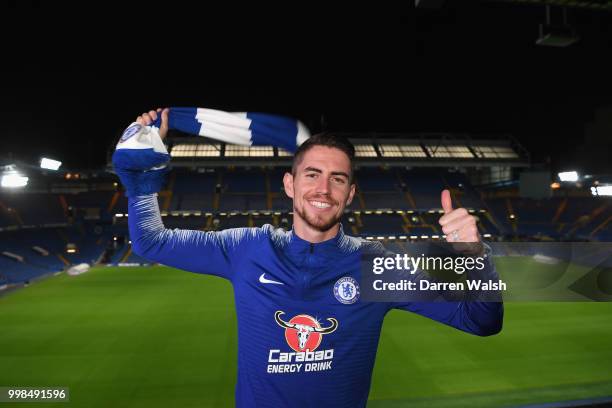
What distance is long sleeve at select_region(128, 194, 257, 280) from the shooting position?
Answer: 202 cm

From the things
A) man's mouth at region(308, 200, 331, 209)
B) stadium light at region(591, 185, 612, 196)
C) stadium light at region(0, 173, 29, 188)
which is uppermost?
stadium light at region(0, 173, 29, 188)

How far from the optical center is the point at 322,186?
1952 mm

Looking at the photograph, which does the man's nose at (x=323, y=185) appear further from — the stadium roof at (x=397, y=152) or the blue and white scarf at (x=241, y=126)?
the stadium roof at (x=397, y=152)

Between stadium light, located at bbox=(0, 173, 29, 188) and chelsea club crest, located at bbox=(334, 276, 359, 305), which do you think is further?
stadium light, located at bbox=(0, 173, 29, 188)

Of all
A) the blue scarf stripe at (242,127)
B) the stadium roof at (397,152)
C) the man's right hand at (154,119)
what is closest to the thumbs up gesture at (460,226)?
the blue scarf stripe at (242,127)

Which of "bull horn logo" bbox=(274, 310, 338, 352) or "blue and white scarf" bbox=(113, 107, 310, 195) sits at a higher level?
"blue and white scarf" bbox=(113, 107, 310, 195)

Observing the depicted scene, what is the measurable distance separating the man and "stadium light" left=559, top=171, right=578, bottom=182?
33474mm

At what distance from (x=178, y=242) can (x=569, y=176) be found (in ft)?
114

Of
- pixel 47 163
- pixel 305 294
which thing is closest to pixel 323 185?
pixel 305 294

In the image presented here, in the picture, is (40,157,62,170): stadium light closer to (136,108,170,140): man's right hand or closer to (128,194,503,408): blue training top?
(136,108,170,140): man's right hand

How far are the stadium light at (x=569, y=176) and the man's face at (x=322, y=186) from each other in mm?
33841

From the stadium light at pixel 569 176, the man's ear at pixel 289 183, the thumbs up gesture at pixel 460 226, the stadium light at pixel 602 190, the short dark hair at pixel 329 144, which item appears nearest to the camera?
the thumbs up gesture at pixel 460 226

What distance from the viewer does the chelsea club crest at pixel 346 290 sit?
2141 mm

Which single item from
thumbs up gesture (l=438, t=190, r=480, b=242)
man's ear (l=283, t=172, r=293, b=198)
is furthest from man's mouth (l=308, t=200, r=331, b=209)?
thumbs up gesture (l=438, t=190, r=480, b=242)
